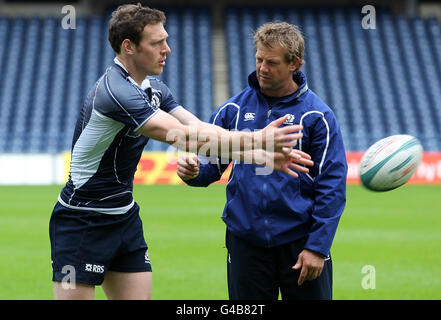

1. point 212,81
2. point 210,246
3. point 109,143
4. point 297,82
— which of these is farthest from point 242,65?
point 109,143

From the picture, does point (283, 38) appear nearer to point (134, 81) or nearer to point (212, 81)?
point (134, 81)

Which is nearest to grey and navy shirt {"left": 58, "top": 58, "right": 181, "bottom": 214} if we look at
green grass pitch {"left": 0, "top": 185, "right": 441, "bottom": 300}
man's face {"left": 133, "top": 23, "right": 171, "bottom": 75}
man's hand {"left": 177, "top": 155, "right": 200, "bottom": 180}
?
man's face {"left": 133, "top": 23, "right": 171, "bottom": 75}

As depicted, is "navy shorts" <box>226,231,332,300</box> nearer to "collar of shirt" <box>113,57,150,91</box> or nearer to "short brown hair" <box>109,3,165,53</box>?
"collar of shirt" <box>113,57,150,91</box>

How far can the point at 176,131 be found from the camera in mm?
3922

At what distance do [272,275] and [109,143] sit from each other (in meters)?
1.23

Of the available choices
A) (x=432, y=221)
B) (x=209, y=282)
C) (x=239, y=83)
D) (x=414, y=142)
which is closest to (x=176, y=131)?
(x=414, y=142)

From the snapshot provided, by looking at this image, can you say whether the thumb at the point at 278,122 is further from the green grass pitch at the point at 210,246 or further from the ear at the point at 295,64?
the green grass pitch at the point at 210,246

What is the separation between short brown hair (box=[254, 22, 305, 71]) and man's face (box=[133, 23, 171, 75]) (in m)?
0.58

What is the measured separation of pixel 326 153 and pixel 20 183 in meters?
17.7

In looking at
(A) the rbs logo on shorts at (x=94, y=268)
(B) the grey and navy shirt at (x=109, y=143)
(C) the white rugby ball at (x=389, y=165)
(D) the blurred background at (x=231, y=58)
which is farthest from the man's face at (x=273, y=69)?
(D) the blurred background at (x=231, y=58)

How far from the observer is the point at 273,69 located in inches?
158

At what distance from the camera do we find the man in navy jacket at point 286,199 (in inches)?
155

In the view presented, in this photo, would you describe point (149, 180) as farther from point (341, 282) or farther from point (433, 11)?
point (433, 11)

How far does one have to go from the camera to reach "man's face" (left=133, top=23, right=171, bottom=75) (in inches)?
160
